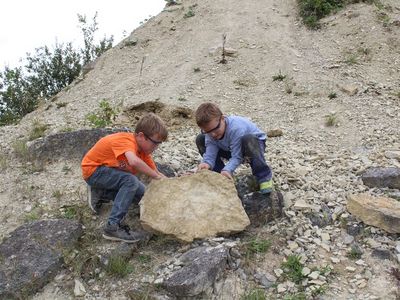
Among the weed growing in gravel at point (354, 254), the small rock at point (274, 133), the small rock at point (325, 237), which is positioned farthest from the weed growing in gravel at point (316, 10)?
the weed growing in gravel at point (354, 254)

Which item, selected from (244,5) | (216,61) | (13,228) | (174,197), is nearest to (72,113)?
(216,61)

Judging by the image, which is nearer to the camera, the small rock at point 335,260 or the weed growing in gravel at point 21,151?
the small rock at point 335,260

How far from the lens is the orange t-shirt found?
523cm

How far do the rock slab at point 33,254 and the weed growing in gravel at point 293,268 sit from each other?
91.0 inches

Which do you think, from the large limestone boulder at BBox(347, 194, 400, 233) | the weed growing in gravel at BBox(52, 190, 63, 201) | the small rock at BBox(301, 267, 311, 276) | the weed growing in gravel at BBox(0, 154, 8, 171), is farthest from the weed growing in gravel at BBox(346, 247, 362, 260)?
the weed growing in gravel at BBox(0, 154, 8, 171)

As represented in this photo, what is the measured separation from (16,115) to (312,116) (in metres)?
9.92

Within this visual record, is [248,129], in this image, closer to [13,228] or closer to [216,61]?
[13,228]

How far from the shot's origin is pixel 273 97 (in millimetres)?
10469

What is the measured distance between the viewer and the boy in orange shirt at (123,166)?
5156 mm

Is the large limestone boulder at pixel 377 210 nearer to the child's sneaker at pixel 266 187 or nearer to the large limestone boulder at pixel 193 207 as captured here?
the child's sneaker at pixel 266 187

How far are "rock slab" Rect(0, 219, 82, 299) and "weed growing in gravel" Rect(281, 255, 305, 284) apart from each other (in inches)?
91.0

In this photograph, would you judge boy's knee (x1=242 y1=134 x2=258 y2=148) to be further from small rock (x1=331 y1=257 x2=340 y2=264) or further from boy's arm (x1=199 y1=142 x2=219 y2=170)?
small rock (x1=331 y1=257 x2=340 y2=264)

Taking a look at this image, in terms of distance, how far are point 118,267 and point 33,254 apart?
38.3 inches

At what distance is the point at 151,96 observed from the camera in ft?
35.3
